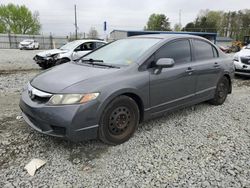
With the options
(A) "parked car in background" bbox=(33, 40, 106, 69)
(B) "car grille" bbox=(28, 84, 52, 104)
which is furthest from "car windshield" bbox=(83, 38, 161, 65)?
(A) "parked car in background" bbox=(33, 40, 106, 69)

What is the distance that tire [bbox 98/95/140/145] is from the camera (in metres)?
2.92

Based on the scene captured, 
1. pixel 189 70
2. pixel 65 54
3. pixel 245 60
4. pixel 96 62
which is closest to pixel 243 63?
pixel 245 60

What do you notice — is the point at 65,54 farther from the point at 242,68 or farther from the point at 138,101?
the point at 242,68

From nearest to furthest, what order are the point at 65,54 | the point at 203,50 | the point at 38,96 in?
the point at 38,96, the point at 203,50, the point at 65,54

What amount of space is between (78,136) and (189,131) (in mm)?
1831

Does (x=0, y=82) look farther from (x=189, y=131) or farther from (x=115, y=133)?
(x=189, y=131)

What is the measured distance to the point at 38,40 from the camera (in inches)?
1302

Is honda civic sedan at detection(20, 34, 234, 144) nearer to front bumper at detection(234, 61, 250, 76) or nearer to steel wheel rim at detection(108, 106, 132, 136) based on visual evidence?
steel wheel rim at detection(108, 106, 132, 136)

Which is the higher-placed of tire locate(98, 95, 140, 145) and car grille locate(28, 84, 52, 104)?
car grille locate(28, 84, 52, 104)

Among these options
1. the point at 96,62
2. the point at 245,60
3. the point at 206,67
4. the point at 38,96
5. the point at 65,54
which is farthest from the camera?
the point at 65,54

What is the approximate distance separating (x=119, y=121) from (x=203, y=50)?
7.87 ft

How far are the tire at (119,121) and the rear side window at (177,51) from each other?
92 centimetres

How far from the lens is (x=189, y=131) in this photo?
3.63 m

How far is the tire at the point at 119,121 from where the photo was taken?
2.92 meters
